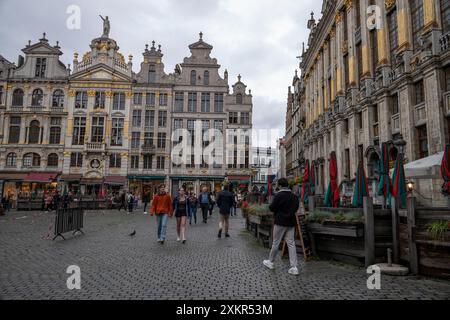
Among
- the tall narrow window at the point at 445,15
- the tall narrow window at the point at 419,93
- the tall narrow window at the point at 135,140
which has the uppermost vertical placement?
the tall narrow window at the point at 445,15

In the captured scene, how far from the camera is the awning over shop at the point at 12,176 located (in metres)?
38.8

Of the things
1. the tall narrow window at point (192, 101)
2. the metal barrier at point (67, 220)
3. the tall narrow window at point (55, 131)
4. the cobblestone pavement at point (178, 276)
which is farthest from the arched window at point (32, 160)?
the cobblestone pavement at point (178, 276)

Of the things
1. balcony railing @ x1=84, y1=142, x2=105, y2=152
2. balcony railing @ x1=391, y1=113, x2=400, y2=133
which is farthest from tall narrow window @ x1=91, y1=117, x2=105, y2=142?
balcony railing @ x1=391, y1=113, x2=400, y2=133

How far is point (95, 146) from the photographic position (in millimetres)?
40656

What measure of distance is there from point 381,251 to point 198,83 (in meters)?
39.3

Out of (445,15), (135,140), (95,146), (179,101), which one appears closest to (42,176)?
(95,146)

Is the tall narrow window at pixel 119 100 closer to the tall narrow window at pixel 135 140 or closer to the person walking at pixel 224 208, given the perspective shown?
the tall narrow window at pixel 135 140

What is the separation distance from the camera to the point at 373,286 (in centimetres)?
538

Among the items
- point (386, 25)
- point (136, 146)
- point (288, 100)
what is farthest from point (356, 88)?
point (288, 100)

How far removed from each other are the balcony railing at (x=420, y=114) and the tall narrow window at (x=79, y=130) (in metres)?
38.7

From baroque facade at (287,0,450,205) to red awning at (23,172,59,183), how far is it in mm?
32370

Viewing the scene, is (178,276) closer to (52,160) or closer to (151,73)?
(52,160)

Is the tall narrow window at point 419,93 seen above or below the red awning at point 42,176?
above
